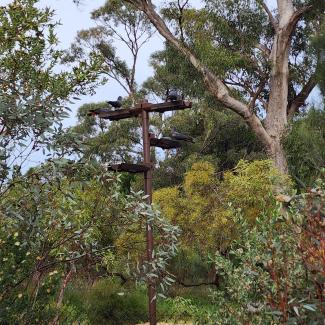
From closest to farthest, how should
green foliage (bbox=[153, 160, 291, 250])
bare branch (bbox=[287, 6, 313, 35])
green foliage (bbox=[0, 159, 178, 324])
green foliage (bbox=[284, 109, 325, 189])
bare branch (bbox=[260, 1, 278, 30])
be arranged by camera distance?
1. green foliage (bbox=[0, 159, 178, 324])
2. green foliage (bbox=[284, 109, 325, 189])
3. green foliage (bbox=[153, 160, 291, 250])
4. bare branch (bbox=[287, 6, 313, 35])
5. bare branch (bbox=[260, 1, 278, 30])

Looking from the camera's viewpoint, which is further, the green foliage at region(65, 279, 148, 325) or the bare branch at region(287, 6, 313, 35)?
the bare branch at region(287, 6, 313, 35)

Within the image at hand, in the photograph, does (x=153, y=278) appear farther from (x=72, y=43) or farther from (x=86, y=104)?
(x=86, y=104)

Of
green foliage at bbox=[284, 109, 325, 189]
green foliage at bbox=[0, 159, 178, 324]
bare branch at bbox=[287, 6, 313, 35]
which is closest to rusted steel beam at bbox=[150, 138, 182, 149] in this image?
green foliage at bbox=[284, 109, 325, 189]

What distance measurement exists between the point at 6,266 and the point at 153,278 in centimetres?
90

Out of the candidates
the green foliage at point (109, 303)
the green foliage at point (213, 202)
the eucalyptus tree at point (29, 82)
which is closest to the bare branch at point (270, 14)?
the green foliage at point (213, 202)

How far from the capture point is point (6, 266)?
3.58 m

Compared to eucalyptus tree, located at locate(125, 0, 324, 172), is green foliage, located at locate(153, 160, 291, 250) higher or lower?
lower

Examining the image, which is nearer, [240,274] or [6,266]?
[240,274]

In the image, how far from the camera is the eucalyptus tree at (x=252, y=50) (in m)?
14.7

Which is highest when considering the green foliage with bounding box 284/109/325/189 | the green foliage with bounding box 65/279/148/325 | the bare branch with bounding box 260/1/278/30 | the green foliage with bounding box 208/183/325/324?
the bare branch with bounding box 260/1/278/30

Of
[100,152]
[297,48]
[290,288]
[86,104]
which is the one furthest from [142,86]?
[290,288]

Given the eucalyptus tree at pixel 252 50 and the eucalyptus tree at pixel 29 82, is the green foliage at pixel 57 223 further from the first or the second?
the eucalyptus tree at pixel 252 50

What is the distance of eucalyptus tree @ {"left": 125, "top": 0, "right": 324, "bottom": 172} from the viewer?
14.7 m

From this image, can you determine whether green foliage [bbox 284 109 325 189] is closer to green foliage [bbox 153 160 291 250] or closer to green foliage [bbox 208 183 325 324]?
green foliage [bbox 153 160 291 250]
